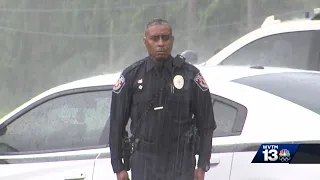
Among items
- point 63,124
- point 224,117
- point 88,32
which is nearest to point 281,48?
point 63,124

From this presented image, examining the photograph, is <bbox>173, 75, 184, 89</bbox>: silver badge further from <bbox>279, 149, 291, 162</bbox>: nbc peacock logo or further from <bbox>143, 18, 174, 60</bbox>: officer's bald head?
<bbox>279, 149, 291, 162</bbox>: nbc peacock logo

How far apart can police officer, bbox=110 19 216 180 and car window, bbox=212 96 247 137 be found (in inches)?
15.7

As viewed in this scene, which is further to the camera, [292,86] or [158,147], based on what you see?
[292,86]

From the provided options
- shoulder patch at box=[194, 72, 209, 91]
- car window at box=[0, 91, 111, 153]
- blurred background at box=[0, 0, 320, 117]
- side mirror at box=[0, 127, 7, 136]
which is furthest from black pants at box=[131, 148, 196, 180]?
blurred background at box=[0, 0, 320, 117]

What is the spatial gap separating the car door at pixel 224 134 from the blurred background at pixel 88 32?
23075 mm

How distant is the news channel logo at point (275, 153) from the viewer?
12.3ft

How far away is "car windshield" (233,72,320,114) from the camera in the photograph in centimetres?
415

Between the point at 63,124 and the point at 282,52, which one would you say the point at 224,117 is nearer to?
the point at 63,124

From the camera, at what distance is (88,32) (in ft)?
136

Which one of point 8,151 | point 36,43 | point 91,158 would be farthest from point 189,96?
point 36,43

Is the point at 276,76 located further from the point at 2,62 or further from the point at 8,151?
the point at 2,62

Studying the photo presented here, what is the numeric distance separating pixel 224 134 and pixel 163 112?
57cm

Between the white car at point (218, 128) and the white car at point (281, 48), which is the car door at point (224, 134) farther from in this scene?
the white car at point (281, 48)

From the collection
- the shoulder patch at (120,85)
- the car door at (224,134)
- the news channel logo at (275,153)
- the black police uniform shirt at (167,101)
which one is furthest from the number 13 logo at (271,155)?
the shoulder patch at (120,85)
